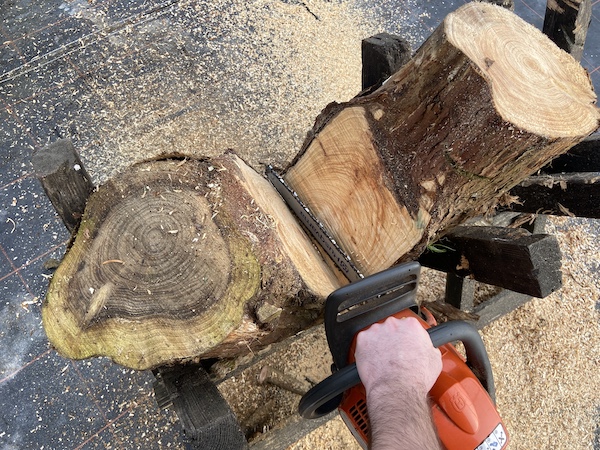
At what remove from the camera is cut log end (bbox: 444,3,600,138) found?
1.29 metres

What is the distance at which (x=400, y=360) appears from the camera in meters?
1.19

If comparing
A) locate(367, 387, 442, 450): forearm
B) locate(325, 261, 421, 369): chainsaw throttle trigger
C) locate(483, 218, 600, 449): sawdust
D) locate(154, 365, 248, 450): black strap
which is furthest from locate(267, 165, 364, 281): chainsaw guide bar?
locate(483, 218, 600, 449): sawdust

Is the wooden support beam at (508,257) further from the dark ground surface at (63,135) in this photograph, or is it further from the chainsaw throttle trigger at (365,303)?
the dark ground surface at (63,135)

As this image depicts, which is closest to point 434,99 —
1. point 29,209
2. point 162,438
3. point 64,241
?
point 162,438

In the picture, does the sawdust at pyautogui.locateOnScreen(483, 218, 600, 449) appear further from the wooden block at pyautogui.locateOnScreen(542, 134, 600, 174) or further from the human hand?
the human hand

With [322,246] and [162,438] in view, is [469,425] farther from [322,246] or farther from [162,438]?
[162,438]

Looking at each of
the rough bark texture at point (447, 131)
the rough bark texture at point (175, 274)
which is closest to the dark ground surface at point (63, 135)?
the rough bark texture at point (175, 274)

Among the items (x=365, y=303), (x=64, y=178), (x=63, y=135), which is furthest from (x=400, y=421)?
(x=63, y=135)

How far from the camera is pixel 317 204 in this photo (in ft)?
5.41

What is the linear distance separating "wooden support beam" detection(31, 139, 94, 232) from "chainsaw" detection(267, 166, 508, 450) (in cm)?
80

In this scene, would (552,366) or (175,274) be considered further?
(552,366)

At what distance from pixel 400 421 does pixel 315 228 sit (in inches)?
27.0

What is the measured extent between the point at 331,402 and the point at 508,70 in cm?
106

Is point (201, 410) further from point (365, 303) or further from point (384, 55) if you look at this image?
point (384, 55)
